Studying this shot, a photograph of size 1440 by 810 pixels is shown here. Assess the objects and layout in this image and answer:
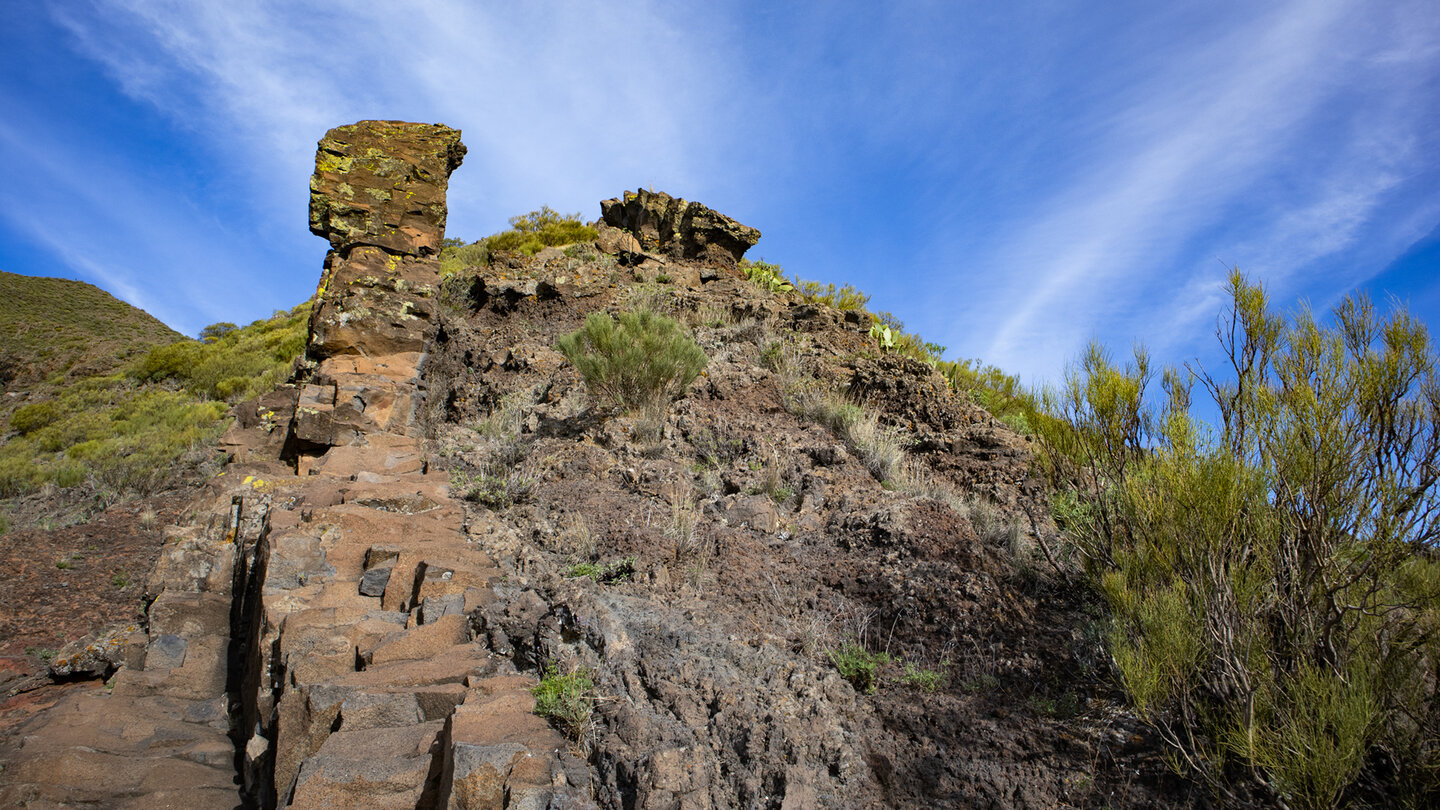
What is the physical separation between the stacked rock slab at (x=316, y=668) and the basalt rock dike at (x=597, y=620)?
2cm

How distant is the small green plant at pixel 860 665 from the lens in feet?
10.8

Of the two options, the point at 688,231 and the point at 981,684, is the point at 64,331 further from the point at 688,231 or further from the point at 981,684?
the point at 981,684

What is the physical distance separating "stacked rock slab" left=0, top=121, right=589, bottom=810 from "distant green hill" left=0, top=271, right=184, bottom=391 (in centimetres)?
2172

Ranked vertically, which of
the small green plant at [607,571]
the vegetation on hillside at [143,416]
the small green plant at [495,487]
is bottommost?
the small green plant at [607,571]

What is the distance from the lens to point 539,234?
1948cm

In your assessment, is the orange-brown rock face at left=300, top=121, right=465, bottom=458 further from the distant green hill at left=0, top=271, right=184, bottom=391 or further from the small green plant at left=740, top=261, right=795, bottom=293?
the distant green hill at left=0, top=271, right=184, bottom=391

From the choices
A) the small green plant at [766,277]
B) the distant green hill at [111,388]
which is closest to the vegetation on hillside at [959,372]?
the small green plant at [766,277]

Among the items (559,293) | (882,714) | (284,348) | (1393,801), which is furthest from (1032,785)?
(284,348)

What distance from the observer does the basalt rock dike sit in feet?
8.38

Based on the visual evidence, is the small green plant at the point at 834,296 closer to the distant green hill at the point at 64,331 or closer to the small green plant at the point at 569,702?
the small green plant at the point at 569,702

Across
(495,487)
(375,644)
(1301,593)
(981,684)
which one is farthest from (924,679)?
(495,487)

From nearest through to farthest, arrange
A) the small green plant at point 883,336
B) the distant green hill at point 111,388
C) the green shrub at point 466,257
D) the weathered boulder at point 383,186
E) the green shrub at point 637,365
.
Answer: the green shrub at point 637,365, the weathered boulder at point 383,186, the small green plant at point 883,336, the distant green hill at point 111,388, the green shrub at point 466,257

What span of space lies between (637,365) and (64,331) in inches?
1238

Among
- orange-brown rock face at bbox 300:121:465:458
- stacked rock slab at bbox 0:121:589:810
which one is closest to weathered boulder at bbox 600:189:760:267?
orange-brown rock face at bbox 300:121:465:458
